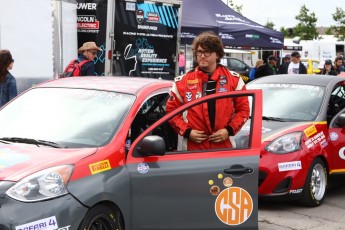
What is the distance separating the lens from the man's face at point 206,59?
538 cm

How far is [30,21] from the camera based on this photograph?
10.1 m

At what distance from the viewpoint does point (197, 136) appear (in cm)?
518

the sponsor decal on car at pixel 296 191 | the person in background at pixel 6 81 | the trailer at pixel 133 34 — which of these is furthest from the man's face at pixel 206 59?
the trailer at pixel 133 34

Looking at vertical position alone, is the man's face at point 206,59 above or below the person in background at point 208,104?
above

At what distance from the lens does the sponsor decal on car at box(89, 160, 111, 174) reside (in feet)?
14.9

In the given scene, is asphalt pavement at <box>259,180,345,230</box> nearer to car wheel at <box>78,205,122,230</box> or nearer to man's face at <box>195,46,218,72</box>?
man's face at <box>195,46,218,72</box>

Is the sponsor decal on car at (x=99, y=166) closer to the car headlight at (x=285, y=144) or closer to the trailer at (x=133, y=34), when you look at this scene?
the car headlight at (x=285, y=144)

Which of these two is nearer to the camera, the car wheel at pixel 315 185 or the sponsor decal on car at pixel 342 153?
the car wheel at pixel 315 185

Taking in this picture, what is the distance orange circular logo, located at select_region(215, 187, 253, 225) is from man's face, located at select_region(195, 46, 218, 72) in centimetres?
103

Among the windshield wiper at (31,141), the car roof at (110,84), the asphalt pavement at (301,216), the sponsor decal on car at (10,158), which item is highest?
the car roof at (110,84)

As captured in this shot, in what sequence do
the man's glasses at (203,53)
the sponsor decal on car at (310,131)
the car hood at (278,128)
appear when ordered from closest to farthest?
1. the man's glasses at (203,53)
2. the car hood at (278,128)
3. the sponsor decal on car at (310,131)

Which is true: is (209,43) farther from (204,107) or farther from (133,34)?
(133,34)

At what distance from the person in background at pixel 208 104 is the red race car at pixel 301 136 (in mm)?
1999

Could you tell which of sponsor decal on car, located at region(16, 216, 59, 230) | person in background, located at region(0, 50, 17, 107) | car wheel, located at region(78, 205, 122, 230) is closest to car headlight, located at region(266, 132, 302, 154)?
→ car wheel, located at region(78, 205, 122, 230)
